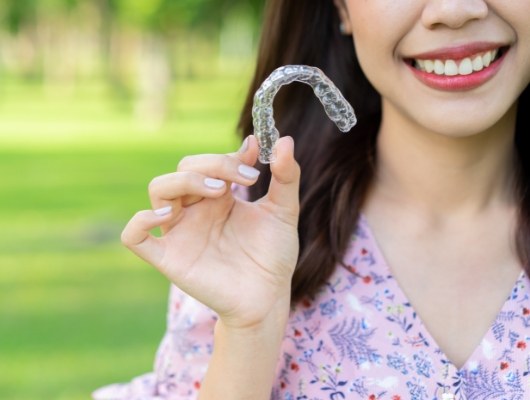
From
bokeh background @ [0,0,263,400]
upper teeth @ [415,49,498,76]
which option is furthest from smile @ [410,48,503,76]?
bokeh background @ [0,0,263,400]

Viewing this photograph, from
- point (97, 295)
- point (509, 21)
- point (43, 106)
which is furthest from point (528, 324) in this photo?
point (43, 106)

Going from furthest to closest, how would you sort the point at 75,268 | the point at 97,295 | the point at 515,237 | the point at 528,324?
the point at 75,268 → the point at 97,295 → the point at 515,237 → the point at 528,324

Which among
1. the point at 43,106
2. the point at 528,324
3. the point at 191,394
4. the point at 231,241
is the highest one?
the point at 231,241

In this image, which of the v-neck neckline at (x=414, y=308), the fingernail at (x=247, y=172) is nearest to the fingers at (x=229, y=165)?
the fingernail at (x=247, y=172)

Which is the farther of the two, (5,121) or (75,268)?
(5,121)

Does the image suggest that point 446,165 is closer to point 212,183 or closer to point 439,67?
point 439,67

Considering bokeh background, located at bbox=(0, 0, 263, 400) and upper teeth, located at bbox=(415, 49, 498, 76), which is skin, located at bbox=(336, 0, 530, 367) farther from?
bokeh background, located at bbox=(0, 0, 263, 400)

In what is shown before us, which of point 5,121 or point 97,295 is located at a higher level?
point 97,295

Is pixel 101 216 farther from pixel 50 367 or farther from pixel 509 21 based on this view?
pixel 509 21
